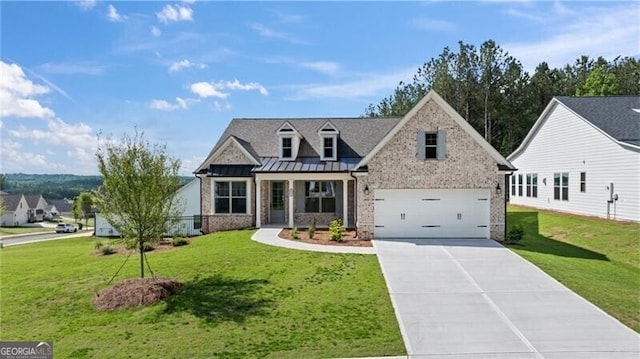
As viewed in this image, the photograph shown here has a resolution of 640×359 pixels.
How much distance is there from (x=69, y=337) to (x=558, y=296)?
A: 12.7 m

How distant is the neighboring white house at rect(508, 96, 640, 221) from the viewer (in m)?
21.8

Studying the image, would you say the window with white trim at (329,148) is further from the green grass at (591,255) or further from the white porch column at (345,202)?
the green grass at (591,255)

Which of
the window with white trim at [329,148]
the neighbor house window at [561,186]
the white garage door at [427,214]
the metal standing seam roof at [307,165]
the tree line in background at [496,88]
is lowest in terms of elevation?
the white garage door at [427,214]

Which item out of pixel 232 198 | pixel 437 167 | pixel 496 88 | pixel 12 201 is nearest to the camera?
pixel 437 167

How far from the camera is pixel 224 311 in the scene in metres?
10.9

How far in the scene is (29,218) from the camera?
80.5 m

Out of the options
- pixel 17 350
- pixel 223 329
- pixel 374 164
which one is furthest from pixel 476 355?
pixel 374 164

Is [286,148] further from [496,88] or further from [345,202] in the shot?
[496,88]

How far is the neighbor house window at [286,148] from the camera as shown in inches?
945

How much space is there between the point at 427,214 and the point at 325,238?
495cm

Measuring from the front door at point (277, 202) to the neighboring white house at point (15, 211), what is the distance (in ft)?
215

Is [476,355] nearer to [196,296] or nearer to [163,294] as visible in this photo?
[196,296]

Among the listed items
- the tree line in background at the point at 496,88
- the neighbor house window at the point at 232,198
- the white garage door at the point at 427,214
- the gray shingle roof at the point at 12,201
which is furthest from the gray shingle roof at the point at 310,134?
the gray shingle roof at the point at 12,201

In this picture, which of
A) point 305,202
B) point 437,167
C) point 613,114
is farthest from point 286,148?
point 613,114
